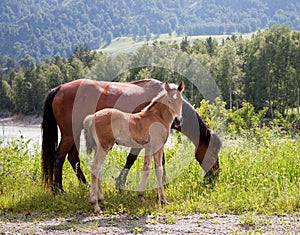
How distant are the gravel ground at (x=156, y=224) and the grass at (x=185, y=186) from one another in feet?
0.52

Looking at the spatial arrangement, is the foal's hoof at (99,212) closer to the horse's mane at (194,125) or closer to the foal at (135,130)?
the foal at (135,130)

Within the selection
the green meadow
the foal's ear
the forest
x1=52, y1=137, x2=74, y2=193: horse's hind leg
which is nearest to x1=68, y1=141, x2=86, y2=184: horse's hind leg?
the green meadow

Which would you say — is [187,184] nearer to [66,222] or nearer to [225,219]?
[225,219]

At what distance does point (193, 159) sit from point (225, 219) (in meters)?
2.53

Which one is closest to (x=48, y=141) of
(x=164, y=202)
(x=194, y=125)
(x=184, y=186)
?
(x=164, y=202)

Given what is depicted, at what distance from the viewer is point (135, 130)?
244 inches

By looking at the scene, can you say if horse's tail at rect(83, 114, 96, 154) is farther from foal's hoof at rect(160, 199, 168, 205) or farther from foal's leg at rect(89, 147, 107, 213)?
foal's hoof at rect(160, 199, 168, 205)

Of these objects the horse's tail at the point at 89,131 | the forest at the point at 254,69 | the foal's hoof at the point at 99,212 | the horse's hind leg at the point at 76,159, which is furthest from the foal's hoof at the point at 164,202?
the forest at the point at 254,69

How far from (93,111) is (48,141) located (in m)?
0.99

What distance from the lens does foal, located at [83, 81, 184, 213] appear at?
595 centimetres

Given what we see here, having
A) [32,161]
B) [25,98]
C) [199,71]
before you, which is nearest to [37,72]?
[25,98]

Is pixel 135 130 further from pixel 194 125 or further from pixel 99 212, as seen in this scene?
pixel 194 125

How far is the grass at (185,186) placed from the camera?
6.05 meters

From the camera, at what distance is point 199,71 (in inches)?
1849
